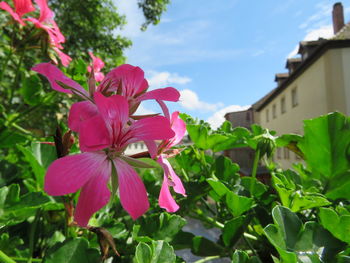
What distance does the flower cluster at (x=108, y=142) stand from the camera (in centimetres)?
22

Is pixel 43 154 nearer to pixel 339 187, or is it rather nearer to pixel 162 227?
pixel 162 227

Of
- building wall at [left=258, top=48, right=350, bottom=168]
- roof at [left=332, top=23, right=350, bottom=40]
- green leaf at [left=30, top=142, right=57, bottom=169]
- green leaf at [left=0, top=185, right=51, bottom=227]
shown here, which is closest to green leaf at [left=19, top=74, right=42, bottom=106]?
green leaf at [left=30, top=142, right=57, bottom=169]

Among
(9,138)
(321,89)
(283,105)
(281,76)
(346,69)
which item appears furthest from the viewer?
(281,76)

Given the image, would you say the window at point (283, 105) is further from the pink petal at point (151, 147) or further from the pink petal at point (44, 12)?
the pink petal at point (151, 147)

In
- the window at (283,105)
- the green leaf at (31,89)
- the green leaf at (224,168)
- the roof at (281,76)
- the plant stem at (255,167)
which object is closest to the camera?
the plant stem at (255,167)

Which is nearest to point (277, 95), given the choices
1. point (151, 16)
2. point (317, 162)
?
point (151, 16)

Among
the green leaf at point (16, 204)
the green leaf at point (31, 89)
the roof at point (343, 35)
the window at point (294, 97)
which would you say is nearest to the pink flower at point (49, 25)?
the green leaf at point (31, 89)

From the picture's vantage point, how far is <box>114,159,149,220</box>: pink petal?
0.23 metres

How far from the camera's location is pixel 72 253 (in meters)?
0.34

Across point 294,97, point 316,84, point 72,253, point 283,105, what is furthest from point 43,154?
point 283,105

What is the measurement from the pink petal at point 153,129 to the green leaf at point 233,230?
196mm

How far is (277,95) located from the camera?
1398cm

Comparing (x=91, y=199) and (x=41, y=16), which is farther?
(x=41, y=16)

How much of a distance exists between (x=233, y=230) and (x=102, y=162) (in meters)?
0.24
